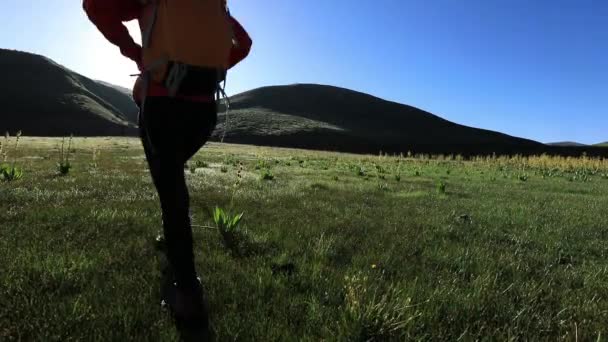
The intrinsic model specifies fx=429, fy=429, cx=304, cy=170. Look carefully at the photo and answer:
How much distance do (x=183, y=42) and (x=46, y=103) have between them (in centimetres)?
18763

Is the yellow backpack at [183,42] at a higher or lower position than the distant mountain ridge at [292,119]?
lower

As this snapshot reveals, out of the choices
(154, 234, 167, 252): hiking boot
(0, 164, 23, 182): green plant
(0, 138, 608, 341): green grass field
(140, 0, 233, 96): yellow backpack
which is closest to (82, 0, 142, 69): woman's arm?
(140, 0, 233, 96): yellow backpack

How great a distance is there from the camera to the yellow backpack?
2.65 meters

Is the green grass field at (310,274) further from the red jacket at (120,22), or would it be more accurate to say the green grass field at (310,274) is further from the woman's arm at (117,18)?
the woman's arm at (117,18)

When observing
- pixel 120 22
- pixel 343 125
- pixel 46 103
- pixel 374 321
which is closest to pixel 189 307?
pixel 374 321

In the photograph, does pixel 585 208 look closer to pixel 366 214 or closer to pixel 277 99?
pixel 366 214

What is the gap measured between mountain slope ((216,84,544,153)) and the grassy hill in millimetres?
46427

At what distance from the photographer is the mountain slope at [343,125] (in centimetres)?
12494

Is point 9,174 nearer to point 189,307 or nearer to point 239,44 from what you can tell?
point 239,44

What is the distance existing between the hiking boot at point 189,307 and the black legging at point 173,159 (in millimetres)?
58

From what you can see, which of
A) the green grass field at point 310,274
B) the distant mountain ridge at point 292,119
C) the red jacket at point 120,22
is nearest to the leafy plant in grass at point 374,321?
the green grass field at point 310,274

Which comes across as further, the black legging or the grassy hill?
the grassy hill

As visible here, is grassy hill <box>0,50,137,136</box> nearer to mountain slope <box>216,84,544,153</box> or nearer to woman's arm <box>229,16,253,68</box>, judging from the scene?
mountain slope <box>216,84,544,153</box>

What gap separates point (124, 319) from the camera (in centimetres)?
269
